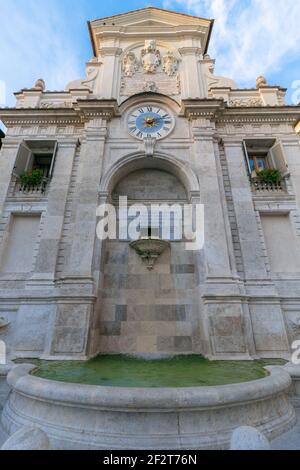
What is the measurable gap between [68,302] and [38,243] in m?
2.92

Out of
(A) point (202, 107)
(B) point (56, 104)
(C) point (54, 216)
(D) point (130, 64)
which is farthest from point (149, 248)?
(D) point (130, 64)

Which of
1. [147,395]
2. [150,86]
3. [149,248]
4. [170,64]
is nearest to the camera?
[147,395]

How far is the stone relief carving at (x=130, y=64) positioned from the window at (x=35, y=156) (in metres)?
5.54

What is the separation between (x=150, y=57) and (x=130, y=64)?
1139 mm

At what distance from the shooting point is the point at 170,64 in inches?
485

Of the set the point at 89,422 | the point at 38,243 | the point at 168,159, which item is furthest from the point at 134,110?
→ the point at 89,422

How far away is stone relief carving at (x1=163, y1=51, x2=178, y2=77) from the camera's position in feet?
39.9

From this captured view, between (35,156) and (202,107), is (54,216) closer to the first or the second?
(35,156)

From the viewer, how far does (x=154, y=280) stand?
8.91 meters

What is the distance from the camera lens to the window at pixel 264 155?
10320mm

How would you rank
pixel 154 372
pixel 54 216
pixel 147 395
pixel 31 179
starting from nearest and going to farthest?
pixel 147 395 < pixel 154 372 < pixel 54 216 < pixel 31 179

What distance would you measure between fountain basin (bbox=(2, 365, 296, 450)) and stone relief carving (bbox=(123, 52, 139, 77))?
45.4ft

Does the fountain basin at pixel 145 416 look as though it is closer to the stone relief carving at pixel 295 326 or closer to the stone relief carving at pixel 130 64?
the stone relief carving at pixel 295 326

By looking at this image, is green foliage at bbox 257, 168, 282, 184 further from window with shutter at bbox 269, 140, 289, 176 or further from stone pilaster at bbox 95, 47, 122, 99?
stone pilaster at bbox 95, 47, 122, 99
